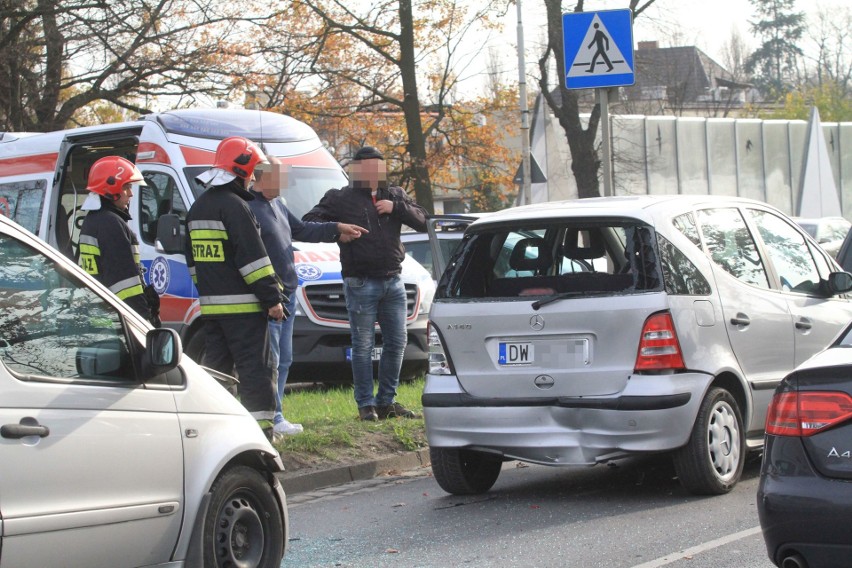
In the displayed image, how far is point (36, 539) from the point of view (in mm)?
4008

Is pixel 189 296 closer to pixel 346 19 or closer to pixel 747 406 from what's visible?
pixel 747 406

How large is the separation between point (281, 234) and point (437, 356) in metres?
2.05

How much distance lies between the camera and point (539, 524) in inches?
265

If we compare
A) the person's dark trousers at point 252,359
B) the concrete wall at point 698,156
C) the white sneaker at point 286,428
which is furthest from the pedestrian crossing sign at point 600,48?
the concrete wall at point 698,156

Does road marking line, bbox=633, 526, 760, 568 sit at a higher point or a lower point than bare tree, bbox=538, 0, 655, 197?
lower

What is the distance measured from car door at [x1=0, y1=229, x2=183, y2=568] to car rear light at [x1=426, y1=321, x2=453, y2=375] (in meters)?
2.84

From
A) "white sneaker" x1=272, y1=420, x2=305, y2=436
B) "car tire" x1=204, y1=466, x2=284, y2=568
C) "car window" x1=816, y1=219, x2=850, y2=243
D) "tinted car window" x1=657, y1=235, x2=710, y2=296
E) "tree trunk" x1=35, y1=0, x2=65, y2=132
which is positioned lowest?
"car window" x1=816, y1=219, x2=850, y2=243

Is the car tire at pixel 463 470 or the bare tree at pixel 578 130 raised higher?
the bare tree at pixel 578 130

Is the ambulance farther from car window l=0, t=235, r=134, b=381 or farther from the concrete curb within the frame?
car window l=0, t=235, r=134, b=381

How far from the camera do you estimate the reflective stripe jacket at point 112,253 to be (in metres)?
8.31

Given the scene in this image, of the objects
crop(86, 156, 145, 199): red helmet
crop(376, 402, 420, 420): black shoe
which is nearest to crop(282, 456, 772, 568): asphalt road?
crop(376, 402, 420, 420): black shoe

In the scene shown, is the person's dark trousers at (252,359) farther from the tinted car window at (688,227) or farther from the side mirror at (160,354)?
the side mirror at (160,354)

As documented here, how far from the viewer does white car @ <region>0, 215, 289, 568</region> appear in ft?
13.2

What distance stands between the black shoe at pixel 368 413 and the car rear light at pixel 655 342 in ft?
10.6
